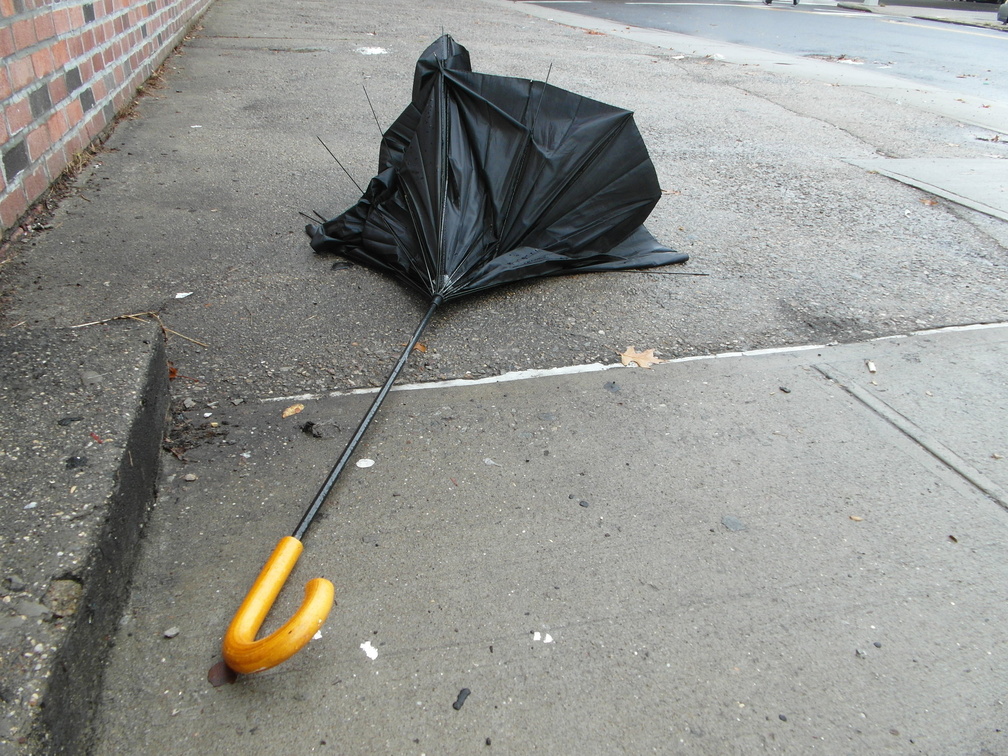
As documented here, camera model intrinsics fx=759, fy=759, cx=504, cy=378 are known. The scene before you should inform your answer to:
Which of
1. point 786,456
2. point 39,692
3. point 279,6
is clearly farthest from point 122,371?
point 279,6

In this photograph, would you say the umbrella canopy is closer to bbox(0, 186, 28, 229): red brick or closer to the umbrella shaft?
the umbrella shaft

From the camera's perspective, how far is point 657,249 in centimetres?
416

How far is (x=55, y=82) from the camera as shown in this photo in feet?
14.1

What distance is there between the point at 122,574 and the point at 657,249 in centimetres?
310

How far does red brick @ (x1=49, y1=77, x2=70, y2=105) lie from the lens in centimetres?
423

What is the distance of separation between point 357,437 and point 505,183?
1.75 meters

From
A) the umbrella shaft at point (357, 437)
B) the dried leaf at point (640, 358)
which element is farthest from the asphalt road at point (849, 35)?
the umbrella shaft at point (357, 437)

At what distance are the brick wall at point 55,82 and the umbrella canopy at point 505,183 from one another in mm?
1466

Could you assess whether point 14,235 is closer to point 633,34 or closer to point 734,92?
point 734,92

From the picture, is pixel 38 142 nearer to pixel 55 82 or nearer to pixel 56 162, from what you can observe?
pixel 56 162

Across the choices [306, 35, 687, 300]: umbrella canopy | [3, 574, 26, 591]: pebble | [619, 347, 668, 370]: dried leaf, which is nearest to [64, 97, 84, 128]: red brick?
[306, 35, 687, 300]: umbrella canopy

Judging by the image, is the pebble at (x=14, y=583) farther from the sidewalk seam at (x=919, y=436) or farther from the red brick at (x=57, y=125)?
the red brick at (x=57, y=125)

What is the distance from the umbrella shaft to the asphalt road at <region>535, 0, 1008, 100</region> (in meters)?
9.48

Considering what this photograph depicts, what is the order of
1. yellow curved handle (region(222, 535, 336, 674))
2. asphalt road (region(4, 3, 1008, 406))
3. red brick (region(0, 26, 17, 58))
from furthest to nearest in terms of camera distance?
red brick (region(0, 26, 17, 58)), asphalt road (region(4, 3, 1008, 406)), yellow curved handle (region(222, 535, 336, 674))
